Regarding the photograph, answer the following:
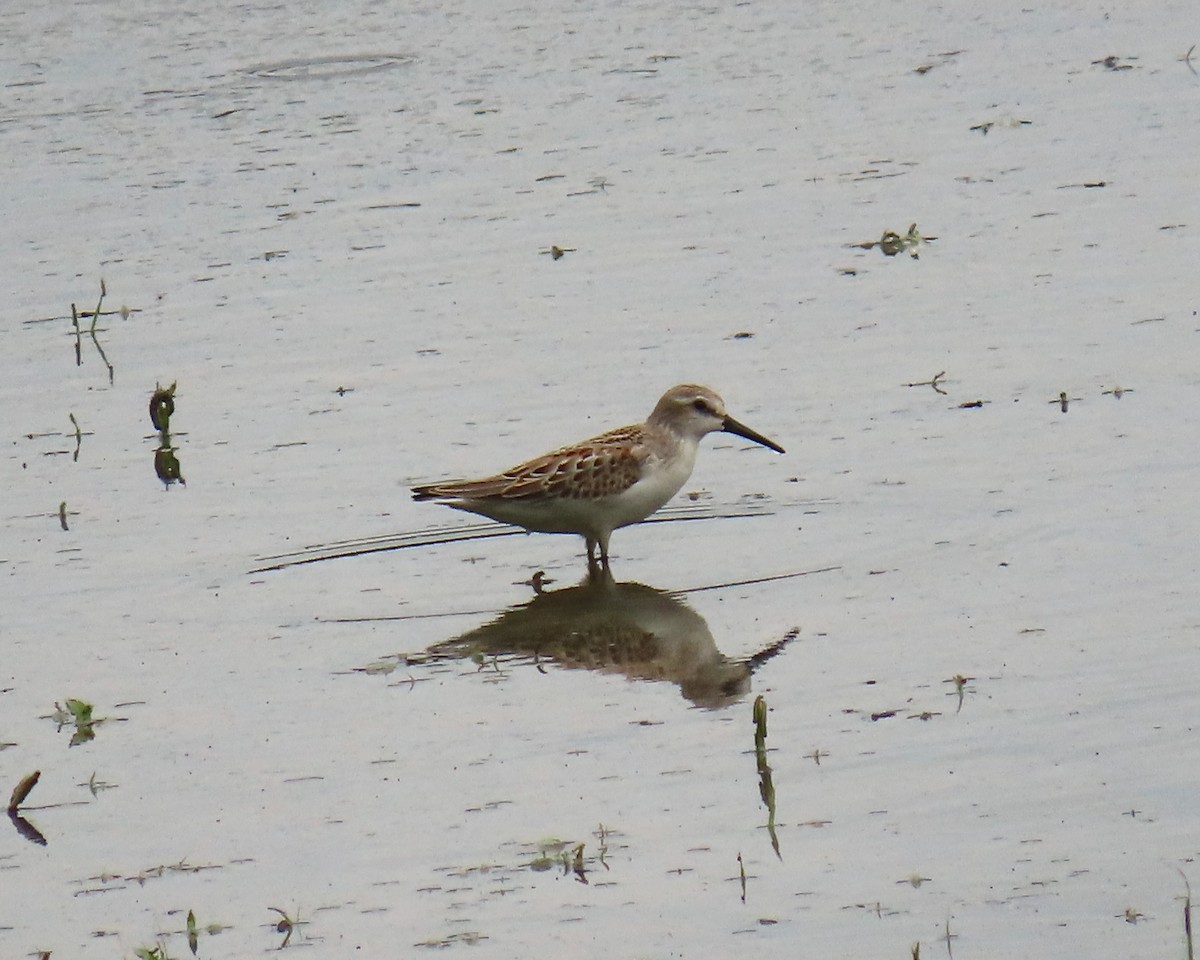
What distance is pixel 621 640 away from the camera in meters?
9.54

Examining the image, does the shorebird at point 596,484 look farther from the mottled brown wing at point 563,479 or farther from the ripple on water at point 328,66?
the ripple on water at point 328,66

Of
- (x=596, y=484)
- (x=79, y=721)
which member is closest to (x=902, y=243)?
(x=596, y=484)

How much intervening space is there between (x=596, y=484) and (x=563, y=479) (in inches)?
6.0

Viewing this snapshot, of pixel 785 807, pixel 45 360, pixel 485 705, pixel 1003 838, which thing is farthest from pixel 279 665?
pixel 45 360

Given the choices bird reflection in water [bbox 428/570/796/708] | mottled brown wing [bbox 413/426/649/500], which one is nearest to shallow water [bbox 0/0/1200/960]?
bird reflection in water [bbox 428/570/796/708]

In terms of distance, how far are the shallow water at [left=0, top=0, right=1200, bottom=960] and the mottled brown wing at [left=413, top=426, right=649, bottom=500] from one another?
364mm

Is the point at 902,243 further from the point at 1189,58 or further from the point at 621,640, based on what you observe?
the point at 621,640

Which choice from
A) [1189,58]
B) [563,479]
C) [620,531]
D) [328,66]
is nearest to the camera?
[563,479]

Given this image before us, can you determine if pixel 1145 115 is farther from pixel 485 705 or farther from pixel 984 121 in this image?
pixel 485 705

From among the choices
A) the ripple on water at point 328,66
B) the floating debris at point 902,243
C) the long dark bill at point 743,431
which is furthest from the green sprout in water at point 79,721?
the ripple on water at point 328,66

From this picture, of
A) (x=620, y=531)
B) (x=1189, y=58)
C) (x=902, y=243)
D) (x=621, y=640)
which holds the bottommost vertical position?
(x=620, y=531)

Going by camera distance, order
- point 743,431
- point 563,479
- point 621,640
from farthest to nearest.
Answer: point 743,431 < point 563,479 < point 621,640

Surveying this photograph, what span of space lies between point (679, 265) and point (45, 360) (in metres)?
3.81

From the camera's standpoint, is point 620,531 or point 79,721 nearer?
point 79,721
